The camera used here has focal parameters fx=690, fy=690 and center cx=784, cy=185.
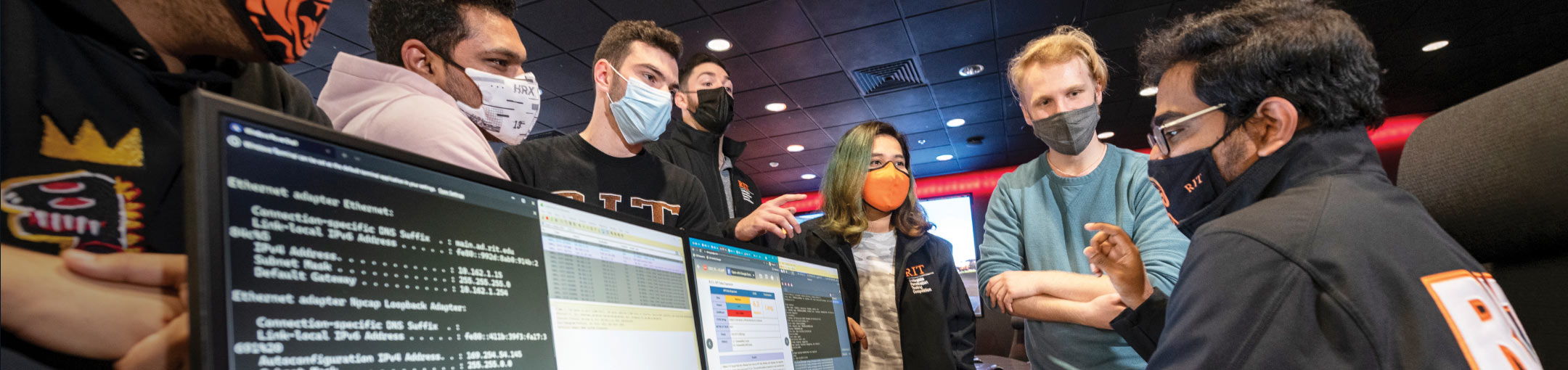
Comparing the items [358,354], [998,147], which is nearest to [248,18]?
[358,354]

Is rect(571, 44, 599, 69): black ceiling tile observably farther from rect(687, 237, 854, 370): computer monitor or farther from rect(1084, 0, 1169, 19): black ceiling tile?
rect(687, 237, 854, 370): computer monitor

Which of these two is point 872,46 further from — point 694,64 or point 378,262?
point 378,262

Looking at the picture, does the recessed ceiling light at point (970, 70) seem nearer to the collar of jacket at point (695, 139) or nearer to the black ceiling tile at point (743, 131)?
the black ceiling tile at point (743, 131)

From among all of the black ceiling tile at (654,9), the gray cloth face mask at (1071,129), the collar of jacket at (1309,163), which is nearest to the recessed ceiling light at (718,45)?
the black ceiling tile at (654,9)

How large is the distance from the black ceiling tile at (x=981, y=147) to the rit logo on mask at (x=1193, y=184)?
278 inches

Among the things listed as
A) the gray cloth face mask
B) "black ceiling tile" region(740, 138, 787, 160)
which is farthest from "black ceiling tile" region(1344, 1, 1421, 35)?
"black ceiling tile" region(740, 138, 787, 160)

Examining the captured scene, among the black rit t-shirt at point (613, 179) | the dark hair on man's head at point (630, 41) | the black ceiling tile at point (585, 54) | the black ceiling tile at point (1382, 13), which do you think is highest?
the black ceiling tile at point (585, 54)

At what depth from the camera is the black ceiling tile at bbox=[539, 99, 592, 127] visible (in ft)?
21.1

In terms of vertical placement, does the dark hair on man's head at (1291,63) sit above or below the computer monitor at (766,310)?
above

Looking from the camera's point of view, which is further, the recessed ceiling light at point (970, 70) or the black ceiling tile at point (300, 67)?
the recessed ceiling light at point (970, 70)

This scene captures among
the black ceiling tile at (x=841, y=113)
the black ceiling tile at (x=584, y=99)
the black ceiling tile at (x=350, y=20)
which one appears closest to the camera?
the black ceiling tile at (x=350, y=20)

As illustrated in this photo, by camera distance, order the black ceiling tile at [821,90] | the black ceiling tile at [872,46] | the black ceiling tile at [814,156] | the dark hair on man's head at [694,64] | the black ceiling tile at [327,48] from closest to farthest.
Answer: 1. the dark hair on man's head at [694,64]
2. the black ceiling tile at [327,48]
3. the black ceiling tile at [872,46]
4. the black ceiling tile at [821,90]
5. the black ceiling tile at [814,156]

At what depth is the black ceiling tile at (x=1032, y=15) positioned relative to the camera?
15.0 ft

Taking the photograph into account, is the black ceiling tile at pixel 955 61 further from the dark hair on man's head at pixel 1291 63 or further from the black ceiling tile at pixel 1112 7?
the dark hair on man's head at pixel 1291 63
